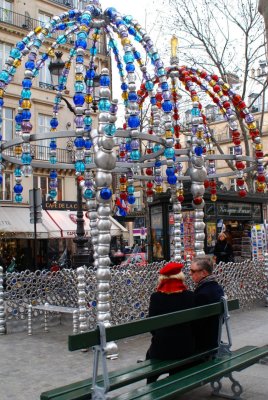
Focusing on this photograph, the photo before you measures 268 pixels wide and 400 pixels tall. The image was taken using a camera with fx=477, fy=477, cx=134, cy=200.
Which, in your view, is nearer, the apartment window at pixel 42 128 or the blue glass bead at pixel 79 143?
the blue glass bead at pixel 79 143

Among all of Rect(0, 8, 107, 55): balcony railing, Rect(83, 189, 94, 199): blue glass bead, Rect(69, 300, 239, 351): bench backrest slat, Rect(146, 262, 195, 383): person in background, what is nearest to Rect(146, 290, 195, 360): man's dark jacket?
Rect(146, 262, 195, 383): person in background

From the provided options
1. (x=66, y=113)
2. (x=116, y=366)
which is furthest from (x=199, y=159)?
(x=66, y=113)

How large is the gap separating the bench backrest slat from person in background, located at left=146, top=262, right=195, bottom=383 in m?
0.14

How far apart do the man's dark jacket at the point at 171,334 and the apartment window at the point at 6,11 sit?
85.7 feet

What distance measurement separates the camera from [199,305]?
16.3 feet

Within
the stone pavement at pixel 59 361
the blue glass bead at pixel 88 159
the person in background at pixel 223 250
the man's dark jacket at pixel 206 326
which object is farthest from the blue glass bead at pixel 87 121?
the person in background at pixel 223 250

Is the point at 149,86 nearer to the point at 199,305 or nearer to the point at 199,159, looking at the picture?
the point at 199,159

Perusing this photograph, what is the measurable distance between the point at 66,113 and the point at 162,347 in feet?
88.1

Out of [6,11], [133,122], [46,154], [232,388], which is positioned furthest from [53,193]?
[6,11]

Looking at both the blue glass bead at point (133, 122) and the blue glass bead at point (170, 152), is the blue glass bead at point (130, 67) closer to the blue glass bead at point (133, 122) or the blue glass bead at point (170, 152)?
the blue glass bead at point (133, 122)

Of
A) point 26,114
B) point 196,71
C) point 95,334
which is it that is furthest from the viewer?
point 196,71

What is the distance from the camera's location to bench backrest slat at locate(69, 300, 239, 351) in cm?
357

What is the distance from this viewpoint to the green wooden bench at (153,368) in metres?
3.69

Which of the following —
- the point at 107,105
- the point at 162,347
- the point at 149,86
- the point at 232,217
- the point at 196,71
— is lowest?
the point at 162,347
